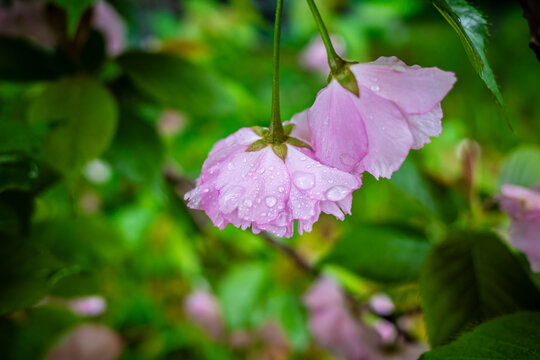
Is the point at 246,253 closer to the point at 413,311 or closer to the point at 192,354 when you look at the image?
the point at 192,354

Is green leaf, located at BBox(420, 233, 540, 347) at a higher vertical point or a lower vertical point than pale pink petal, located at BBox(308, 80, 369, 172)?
lower

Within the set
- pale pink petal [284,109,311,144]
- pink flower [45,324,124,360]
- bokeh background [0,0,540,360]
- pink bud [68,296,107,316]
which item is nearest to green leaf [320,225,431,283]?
bokeh background [0,0,540,360]

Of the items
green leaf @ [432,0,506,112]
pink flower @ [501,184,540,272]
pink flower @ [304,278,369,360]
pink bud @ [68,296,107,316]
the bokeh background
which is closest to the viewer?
green leaf @ [432,0,506,112]

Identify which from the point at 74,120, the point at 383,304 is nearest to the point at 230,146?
the point at 74,120

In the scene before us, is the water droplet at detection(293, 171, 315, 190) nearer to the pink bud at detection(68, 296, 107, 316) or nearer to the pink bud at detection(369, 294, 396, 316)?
the pink bud at detection(369, 294, 396, 316)

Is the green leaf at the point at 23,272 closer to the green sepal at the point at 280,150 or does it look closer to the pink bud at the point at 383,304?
the green sepal at the point at 280,150

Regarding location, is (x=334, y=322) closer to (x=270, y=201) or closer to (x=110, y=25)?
(x=270, y=201)
